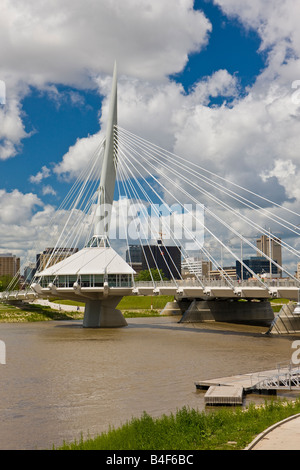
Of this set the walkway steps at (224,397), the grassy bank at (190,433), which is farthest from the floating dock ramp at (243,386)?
the grassy bank at (190,433)

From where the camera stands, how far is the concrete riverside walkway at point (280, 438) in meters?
13.3

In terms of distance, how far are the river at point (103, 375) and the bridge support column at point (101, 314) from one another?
10841 millimetres

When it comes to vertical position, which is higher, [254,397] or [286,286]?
[286,286]

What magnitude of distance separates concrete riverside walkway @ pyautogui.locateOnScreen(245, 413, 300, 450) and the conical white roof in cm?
5262

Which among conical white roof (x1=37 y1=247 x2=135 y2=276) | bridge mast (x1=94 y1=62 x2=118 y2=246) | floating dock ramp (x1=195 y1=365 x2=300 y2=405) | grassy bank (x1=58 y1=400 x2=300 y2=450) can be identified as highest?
bridge mast (x1=94 y1=62 x2=118 y2=246)

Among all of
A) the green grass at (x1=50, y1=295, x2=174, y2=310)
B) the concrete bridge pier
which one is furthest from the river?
the green grass at (x1=50, y1=295, x2=174, y2=310)

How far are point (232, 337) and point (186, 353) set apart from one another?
53.6 feet

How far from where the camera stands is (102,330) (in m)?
68.0

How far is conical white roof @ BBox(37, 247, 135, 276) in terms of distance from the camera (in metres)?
68.4

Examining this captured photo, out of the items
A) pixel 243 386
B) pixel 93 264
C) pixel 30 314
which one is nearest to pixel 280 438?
pixel 243 386

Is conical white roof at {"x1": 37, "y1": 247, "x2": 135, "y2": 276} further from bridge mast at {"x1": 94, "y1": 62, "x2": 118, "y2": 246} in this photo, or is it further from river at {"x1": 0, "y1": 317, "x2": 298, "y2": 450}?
river at {"x1": 0, "y1": 317, "x2": 298, "y2": 450}

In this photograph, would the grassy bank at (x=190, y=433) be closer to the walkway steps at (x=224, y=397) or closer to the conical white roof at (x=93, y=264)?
the walkway steps at (x=224, y=397)
